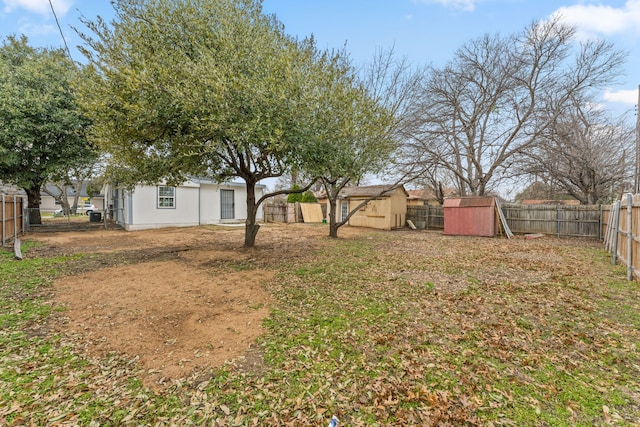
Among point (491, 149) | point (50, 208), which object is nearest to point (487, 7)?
point (491, 149)

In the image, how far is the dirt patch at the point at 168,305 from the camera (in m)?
2.91

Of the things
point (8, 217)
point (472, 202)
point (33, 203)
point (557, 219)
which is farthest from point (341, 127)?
point (33, 203)

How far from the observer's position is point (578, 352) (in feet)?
9.44

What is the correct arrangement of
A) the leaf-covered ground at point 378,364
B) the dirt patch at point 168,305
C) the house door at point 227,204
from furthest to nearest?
1. the house door at point 227,204
2. the dirt patch at point 168,305
3. the leaf-covered ground at point 378,364

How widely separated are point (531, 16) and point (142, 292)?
58.1 feet

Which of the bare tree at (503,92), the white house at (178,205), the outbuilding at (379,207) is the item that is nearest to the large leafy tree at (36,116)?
the white house at (178,205)

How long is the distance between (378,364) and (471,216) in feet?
40.4

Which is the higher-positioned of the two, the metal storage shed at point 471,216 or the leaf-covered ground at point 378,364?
the metal storage shed at point 471,216

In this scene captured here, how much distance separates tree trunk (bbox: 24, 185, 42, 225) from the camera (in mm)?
13672

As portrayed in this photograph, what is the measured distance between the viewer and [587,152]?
40.0ft

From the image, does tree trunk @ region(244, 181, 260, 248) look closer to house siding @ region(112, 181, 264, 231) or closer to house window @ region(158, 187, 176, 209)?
house siding @ region(112, 181, 264, 231)

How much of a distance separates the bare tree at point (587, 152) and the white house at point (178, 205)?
617 inches

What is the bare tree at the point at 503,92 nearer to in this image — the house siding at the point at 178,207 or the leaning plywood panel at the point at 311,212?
the leaning plywood panel at the point at 311,212

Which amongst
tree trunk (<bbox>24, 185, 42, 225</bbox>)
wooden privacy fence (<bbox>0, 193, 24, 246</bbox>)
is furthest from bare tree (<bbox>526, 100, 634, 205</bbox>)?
tree trunk (<bbox>24, 185, 42, 225</bbox>)
